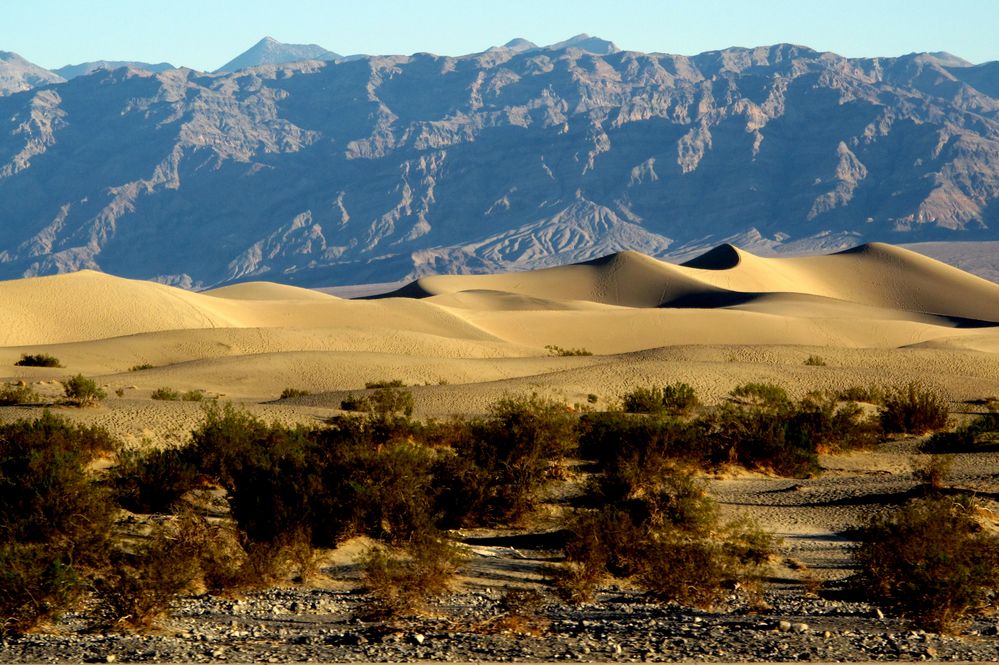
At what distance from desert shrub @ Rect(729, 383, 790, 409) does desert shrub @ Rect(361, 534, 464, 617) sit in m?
15.3

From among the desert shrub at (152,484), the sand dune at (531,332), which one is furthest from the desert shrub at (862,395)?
the desert shrub at (152,484)

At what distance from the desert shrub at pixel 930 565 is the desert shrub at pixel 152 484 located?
811cm

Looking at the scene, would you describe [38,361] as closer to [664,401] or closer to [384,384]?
[384,384]

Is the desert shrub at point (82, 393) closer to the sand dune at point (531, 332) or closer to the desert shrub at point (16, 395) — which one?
the sand dune at point (531, 332)

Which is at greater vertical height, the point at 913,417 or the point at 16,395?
the point at 16,395

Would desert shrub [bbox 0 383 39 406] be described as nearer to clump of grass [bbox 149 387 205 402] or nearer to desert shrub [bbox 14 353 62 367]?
clump of grass [bbox 149 387 205 402]

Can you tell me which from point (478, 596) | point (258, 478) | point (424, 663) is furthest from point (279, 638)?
point (258, 478)

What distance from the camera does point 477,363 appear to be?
4038 centimetres

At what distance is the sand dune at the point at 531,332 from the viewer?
34188 mm

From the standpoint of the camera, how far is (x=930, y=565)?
1253 centimetres

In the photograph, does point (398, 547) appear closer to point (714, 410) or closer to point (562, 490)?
point (562, 490)

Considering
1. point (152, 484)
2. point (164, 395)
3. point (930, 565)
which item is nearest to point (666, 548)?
point (930, 565)

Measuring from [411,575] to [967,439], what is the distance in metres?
14.2

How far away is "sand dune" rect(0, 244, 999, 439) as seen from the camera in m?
34.2
